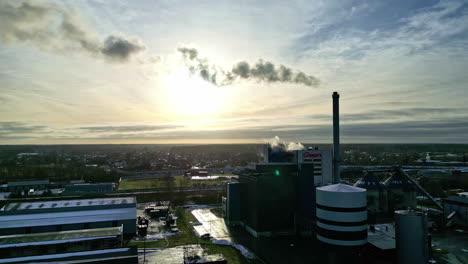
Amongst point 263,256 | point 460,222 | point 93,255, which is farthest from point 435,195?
point 93,255

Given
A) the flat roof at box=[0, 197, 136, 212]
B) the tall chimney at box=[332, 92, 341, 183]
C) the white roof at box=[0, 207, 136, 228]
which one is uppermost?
the tall chimney at box=[332, 92, 341, 183]

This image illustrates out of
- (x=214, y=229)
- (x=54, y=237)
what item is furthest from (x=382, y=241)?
(x=54, y=237)

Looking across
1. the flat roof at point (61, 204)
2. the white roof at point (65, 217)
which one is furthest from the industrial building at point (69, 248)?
the flat roof at point (61, 204)

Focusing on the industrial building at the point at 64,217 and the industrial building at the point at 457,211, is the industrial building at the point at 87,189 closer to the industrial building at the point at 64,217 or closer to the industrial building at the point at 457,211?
the industrial building at the point at 64,217

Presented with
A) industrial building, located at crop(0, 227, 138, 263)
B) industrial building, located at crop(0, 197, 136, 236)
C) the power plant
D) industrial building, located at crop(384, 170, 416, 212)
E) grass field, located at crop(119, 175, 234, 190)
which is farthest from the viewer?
grass field, located at crop(119, 175, 234, 190)

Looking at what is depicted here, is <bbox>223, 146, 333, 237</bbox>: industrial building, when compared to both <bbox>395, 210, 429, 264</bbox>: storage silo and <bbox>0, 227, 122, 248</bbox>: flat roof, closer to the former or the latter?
<bbox>395, 210, 429, 264</bbox>: storage silo

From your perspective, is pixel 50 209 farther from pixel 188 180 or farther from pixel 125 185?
pixel 188 180

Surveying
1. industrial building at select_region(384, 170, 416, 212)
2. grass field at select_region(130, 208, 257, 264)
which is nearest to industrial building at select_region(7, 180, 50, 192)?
grass field at select_region(130, 208, 257, 264)

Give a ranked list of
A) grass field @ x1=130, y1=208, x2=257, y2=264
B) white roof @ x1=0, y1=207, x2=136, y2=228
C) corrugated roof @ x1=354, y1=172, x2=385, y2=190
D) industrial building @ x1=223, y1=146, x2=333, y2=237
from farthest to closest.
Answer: corrugated roof @ x1=354, y1=172, x2=385, y2=190 < industrial building @ x1=223, y1=146, x2=333, y2=237 < white roof @ x1=0, y1=207, x2=136, y2=228 < grass field @ x1=130, y1=208, x2=257, y2=264
